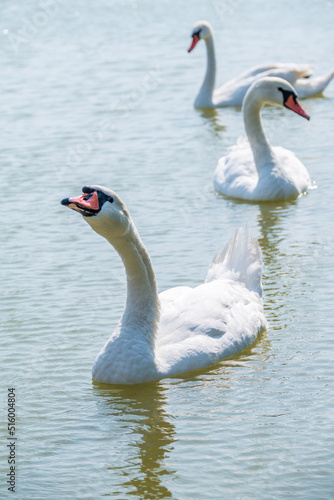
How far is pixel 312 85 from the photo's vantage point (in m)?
20.2

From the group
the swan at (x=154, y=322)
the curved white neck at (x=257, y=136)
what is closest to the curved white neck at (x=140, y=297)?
the swan at (x=154, y=322)

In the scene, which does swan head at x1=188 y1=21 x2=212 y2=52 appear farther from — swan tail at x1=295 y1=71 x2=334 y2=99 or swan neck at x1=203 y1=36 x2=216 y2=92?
swan tail at x1=295 y1=71 x2=334 y2=99

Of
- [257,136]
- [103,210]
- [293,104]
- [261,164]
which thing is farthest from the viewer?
[293,104]

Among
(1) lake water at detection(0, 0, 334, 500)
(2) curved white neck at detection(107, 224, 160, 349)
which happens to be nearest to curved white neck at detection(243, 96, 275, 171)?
(1) lake water at detection(0, 0, 334, 500)

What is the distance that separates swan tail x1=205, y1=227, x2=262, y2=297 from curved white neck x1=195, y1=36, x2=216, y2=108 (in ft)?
32.3

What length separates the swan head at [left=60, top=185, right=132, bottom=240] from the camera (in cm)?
802

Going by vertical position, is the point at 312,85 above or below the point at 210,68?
below

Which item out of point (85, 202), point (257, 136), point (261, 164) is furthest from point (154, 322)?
point (257, 136)

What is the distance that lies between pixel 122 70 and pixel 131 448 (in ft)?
51.3

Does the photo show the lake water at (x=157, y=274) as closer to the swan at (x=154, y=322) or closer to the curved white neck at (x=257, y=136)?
the swan at (x=154, y=322)

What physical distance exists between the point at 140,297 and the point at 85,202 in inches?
48.1

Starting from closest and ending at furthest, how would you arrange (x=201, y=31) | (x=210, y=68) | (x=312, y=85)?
(x=312, y=85) < (x=210, y=68) < (x=201, y=31)

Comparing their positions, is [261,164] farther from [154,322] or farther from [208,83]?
[154,322]

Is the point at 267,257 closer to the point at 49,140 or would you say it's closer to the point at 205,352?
the point at 205,352
